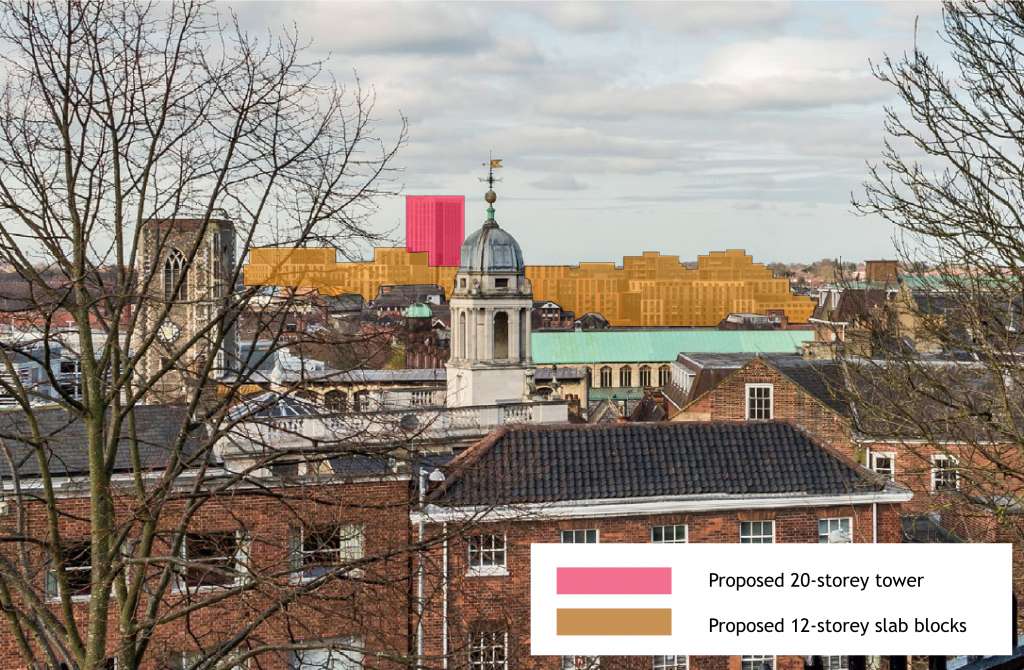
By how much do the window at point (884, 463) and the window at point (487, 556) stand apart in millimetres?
16777

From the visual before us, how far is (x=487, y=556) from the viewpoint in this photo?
2512 cm

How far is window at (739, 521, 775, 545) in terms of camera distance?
26875mm

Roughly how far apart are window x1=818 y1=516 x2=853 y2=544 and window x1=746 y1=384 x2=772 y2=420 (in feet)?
48.0

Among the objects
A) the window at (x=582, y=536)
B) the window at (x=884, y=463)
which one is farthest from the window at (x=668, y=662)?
the window at (x=884, y=463)

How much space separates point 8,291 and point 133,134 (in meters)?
2.54

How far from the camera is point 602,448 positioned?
27.6 meters

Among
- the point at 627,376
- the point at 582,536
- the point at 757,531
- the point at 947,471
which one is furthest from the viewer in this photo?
the point at 627,376

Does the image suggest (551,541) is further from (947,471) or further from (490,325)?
(490,325)

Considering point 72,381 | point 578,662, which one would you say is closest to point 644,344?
point 578,662

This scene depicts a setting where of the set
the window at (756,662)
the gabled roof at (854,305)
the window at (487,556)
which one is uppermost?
the gabled roof at (854,305)
